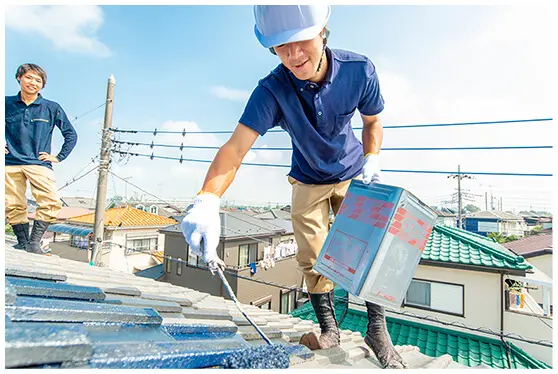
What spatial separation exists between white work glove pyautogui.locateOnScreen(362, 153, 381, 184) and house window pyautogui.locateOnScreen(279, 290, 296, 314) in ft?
45.5

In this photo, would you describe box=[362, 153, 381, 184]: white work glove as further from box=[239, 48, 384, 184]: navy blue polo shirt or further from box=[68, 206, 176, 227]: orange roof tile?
box=[68, 206, 176, 227]: orange roof tile

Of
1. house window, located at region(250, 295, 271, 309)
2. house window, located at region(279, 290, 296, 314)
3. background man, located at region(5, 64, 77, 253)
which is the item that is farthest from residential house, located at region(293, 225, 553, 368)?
house window, located at region(279, 290, 296, 314)

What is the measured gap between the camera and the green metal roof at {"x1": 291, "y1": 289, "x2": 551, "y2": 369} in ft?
17.7

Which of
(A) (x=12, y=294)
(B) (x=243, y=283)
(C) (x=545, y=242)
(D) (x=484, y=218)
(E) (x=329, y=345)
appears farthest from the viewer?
(D) (x=484, y=218)

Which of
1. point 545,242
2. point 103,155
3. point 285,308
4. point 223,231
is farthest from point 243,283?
point 545,242

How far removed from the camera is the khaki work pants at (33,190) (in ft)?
11.5

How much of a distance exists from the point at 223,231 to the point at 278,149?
7142 mm

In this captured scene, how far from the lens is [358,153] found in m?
2.37

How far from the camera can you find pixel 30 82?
3.33 m

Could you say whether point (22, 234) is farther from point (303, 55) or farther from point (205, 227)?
point (303, 55)

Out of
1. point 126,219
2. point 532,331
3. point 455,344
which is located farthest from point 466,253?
point 126,219

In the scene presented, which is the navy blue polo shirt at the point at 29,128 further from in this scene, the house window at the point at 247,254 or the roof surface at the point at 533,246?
the roof surface at the point at 533,246

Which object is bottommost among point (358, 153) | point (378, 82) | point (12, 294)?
point (12, 294)

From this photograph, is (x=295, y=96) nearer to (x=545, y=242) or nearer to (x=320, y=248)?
(x=320, y=248)
